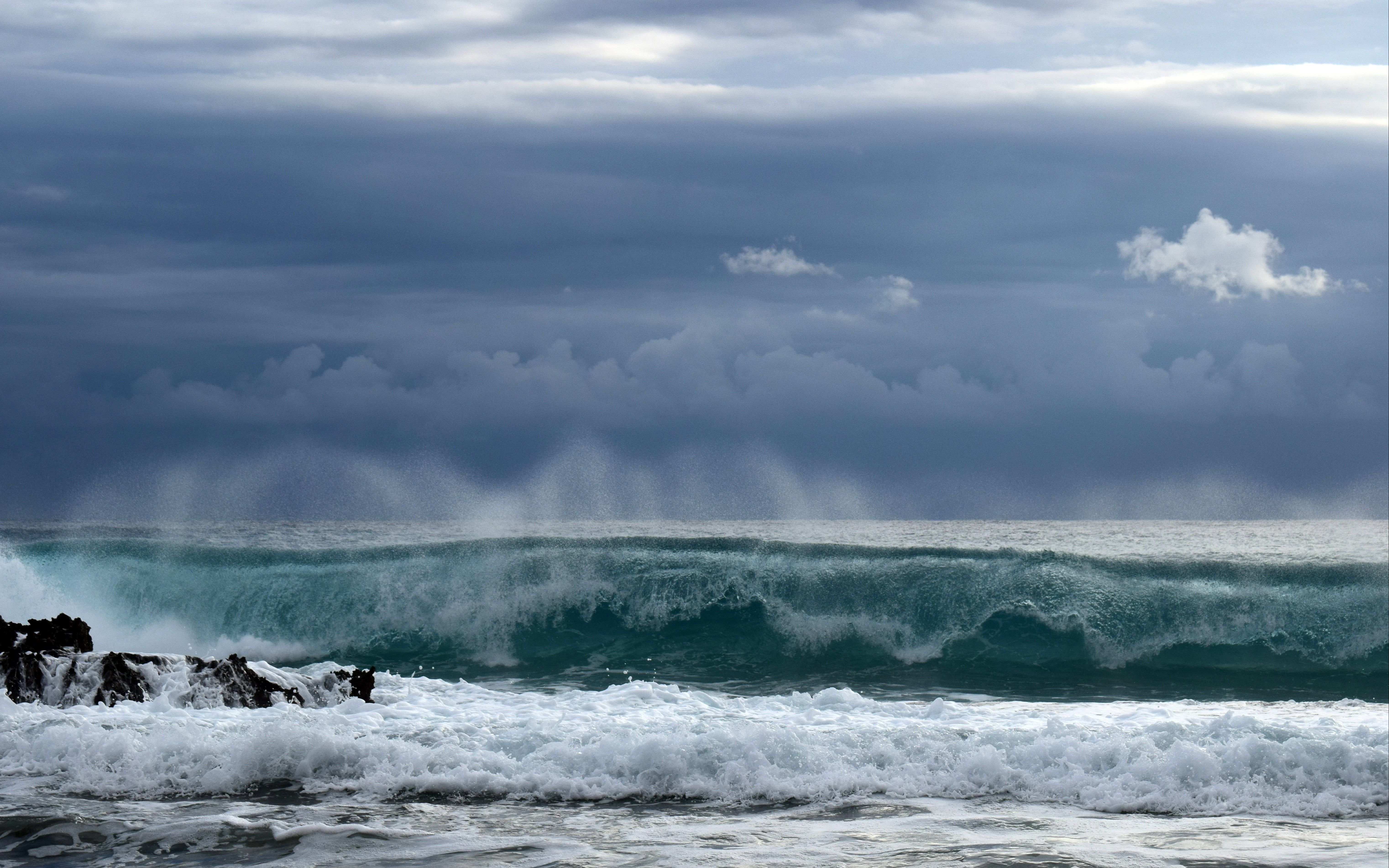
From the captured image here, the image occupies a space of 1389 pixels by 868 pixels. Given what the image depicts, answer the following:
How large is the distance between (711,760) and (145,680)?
197 inches

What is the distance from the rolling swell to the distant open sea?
0.06 metres

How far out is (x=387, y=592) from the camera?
61.0ft

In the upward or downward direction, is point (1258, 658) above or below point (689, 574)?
below

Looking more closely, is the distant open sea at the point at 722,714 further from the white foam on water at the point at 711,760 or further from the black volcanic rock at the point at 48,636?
the black volcanic rock at the point at 48,636

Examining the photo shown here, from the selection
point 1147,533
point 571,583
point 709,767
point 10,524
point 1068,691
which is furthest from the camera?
point 10,524

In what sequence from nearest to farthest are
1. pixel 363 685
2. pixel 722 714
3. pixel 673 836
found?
pixel 673 836
pixel 722 714
pixel 363 685

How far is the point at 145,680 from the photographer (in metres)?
9.44

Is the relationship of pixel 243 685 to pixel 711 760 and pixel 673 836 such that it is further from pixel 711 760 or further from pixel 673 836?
pixel 673 836

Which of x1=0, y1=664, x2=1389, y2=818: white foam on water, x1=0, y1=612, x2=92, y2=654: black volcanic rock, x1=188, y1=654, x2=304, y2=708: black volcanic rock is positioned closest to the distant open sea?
x1=0, y1=664, x2=1389, y2=818: white foam on water

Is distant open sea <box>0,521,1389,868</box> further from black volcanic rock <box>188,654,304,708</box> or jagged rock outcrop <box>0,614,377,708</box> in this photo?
black volcanic rock <box>188,654,304,708</box>

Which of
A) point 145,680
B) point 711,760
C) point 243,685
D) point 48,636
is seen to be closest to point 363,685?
point 243,685

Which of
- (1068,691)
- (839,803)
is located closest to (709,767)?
(839,803)

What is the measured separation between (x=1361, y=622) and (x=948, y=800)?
12.1 m

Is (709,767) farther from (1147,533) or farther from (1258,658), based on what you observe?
(1147,533)
